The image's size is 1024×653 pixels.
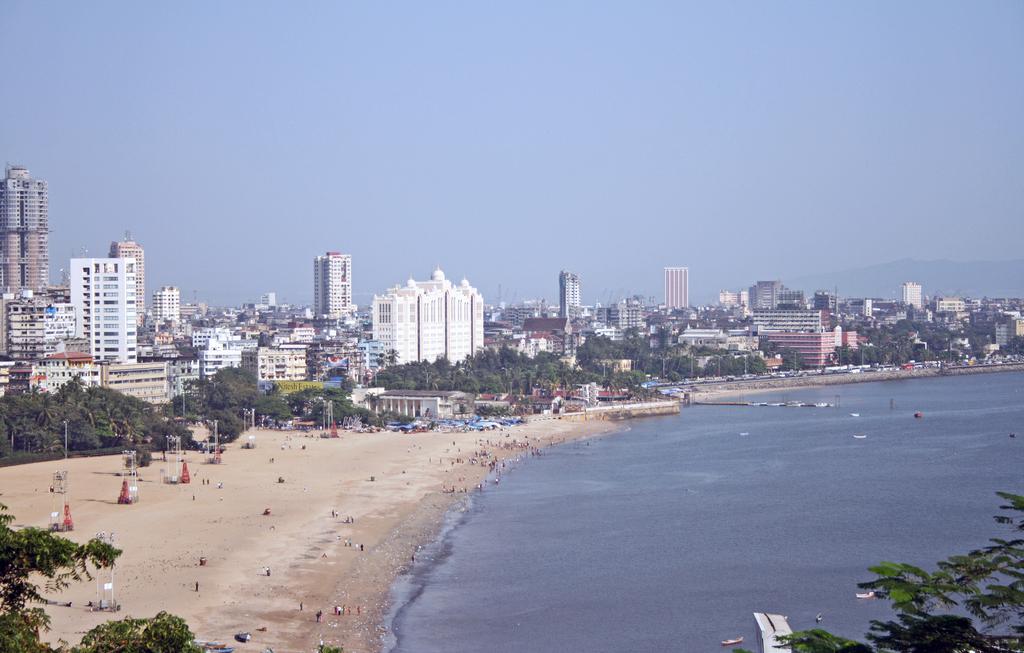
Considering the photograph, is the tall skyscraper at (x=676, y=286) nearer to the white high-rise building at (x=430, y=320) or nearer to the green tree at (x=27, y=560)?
the white high-rise building at (x=430, y=320)

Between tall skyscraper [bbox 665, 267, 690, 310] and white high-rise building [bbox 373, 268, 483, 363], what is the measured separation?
3974 inches

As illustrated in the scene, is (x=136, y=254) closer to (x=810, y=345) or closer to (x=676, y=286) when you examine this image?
(x=810, y=345)

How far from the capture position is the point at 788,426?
1266 inches

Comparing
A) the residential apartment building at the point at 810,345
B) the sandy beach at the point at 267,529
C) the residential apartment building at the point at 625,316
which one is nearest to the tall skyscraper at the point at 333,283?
the residential apartment building at the point at 625,316

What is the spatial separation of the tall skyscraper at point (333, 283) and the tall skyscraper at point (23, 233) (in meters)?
21.9

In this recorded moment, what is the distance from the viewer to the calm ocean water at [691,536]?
12.2 metres

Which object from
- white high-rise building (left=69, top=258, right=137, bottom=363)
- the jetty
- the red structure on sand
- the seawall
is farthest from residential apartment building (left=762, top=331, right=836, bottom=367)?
the jetty

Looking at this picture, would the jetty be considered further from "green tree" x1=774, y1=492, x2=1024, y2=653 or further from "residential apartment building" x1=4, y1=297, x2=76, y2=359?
"residential apartment building" x1=4, y1=297, x2=76, y2=359

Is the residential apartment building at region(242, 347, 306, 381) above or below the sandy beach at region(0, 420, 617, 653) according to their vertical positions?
above

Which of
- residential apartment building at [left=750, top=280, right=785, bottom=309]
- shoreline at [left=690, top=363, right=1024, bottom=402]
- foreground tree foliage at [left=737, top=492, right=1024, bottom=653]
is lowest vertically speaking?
foreground tree foliage at [left=737, top=492, right=1024, bottom=653]

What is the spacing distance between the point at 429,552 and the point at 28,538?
33.9ft

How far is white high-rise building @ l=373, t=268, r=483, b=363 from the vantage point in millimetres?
44344

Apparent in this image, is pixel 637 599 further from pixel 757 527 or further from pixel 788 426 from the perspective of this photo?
pixel 788 426

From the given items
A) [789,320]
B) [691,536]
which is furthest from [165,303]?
[691,536]
